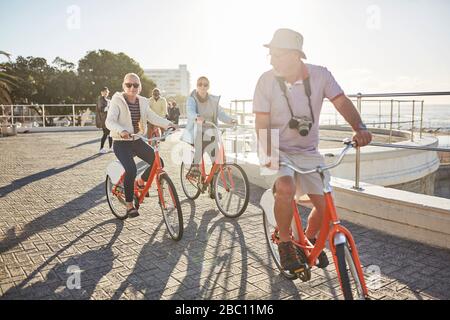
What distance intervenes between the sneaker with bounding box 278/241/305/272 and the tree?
160 feet

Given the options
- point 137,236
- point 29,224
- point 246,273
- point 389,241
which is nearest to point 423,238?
point 389,241

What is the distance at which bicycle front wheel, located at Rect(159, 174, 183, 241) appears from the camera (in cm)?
484

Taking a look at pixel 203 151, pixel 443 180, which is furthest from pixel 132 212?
pixel 443 180

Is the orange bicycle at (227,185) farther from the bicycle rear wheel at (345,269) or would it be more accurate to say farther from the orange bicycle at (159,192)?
the bicycle rear wheel at (345,269)

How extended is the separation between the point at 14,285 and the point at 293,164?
8.80 ft

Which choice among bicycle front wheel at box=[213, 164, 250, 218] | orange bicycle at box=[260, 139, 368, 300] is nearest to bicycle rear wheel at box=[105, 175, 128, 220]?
bicycle front wheel at box=[213, 164, 250, 218]

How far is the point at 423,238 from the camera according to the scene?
4.66 metres

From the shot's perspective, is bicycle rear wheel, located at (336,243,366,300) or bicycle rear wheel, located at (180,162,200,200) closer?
bicycle rear wheel, located at (336,243,366,300)

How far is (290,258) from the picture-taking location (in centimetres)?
325

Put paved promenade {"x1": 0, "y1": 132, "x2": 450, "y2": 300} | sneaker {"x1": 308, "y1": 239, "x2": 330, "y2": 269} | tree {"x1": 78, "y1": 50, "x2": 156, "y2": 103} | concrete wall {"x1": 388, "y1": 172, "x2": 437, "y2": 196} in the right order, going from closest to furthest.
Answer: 1. sneaker {"x1": 308, "y1": 239, "x2": 330, "y2": 269}
2. paved promenade {"x1": 0, "y1": 132, "x2": 450, "y2": 300}
3. concrete wall {"x1": 388, "y1": 172, "x2": 437, "y2": 196}
4. tree {"x1": 78, "y1": 50, "x2": 156, "y2": 103}

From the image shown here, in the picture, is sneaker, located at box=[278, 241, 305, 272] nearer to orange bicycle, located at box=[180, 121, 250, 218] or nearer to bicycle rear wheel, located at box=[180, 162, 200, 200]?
orange bicycle, located at box=[180, 121, 250, 218]

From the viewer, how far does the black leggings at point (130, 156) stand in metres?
5.33
